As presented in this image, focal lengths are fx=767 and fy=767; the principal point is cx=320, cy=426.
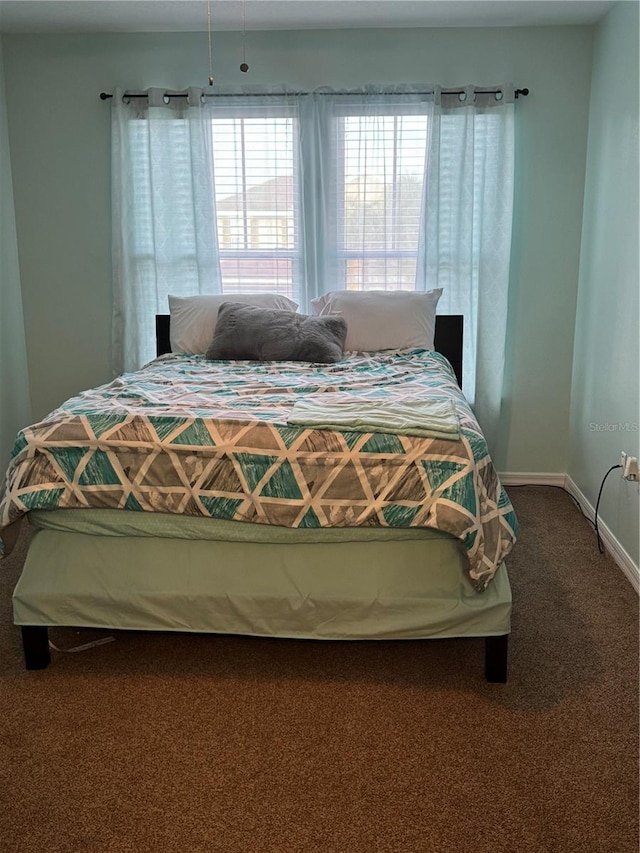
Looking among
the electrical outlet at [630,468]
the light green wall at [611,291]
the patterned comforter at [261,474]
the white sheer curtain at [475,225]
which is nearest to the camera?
the patterned comforter at [261,474]

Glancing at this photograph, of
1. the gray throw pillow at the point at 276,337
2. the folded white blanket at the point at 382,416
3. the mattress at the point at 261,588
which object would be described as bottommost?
the mattress at the point at 261,588

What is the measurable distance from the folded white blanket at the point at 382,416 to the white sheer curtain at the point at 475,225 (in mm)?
1607

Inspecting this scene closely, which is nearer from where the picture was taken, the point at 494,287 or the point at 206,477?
the point at 206,477

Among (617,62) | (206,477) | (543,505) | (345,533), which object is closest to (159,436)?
(206,477)

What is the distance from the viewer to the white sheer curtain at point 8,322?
13.4 feet

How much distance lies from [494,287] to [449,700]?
7.98 feet

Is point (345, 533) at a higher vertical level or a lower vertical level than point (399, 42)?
lower

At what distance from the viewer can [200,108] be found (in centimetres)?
399

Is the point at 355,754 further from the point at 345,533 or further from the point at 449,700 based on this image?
the point at 345,533

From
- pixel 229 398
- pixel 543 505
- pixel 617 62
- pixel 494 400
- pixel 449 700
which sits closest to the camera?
pixel 449 700

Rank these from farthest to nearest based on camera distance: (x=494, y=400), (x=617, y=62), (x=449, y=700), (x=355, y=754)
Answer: (x=494, y=400) < (x=617, y=62) < (x=449, y=700) < (x=355, y=754)

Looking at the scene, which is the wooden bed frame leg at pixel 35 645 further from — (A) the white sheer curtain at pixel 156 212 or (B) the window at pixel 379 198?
(B) the window at pixel 379 198

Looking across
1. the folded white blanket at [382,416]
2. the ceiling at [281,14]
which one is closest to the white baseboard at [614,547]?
the folded white blanket at [382,416]

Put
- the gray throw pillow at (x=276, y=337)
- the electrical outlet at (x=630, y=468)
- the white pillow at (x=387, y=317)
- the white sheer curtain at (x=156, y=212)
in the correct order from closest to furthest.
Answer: the electrical outlet at (x=630, y=468) → the gray throw pillow at (x=276, y=337) → the white pillow at (x=387, y=317) → the white sheer curtain at (x=156, y=212)
